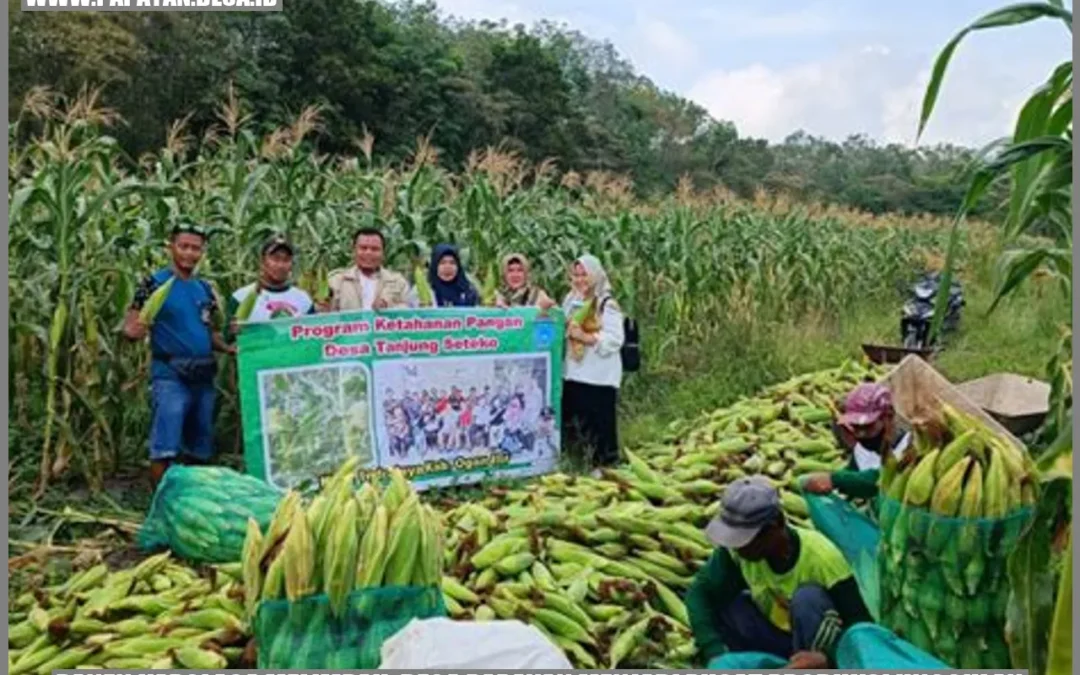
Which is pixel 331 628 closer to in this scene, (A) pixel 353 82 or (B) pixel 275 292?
(B) pixel 275 292

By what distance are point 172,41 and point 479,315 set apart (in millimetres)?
14987

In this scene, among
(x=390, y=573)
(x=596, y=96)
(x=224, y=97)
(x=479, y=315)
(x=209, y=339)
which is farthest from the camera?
(x=596, y=96)

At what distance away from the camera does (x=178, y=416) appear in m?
4.37

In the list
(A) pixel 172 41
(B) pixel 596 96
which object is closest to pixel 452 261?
(A) pixel 172 41

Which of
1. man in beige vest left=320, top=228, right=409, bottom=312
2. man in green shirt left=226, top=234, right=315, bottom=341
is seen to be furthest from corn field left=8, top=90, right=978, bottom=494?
man in beige vest left=320, top=228, right=409, bottom=312

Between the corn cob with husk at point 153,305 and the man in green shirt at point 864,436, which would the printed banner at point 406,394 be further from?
the man in green shirt at point 864,436

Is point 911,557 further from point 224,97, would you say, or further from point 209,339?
point 224,97

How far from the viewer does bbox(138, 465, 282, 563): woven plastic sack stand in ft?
11.7

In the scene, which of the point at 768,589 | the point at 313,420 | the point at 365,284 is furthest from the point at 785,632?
the point at 365,284

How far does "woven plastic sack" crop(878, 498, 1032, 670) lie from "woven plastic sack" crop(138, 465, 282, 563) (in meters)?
1.83

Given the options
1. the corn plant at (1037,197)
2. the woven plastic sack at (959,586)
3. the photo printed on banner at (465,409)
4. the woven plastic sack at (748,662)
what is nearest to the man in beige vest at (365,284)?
the photo printed on banner at (465,409)

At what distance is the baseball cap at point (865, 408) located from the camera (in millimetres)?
3012

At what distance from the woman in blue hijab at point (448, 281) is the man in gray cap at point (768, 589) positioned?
7.61ft

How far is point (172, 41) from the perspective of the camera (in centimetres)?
1812
